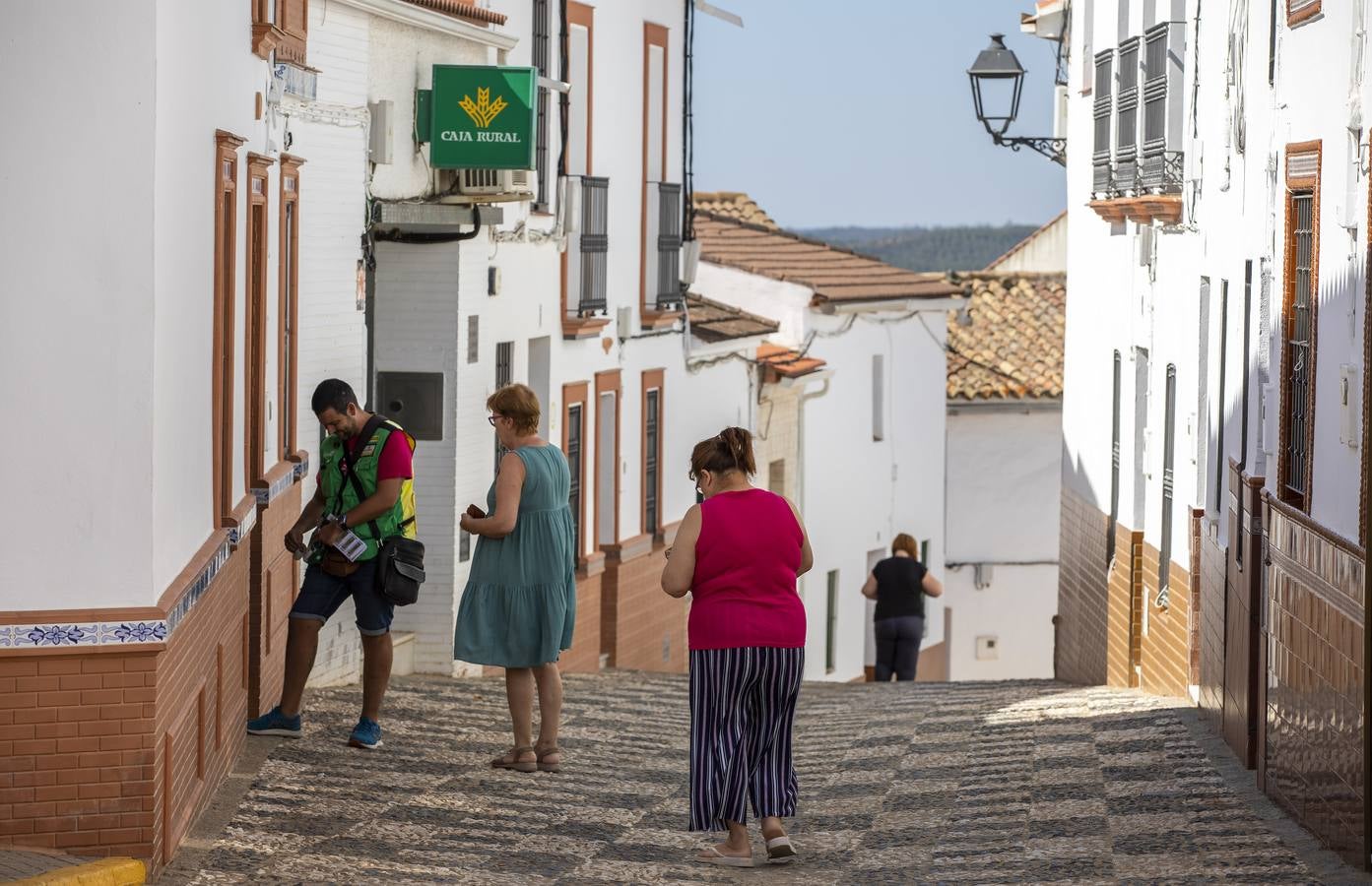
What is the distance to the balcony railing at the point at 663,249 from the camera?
23.2 metres

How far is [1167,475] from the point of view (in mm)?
16984

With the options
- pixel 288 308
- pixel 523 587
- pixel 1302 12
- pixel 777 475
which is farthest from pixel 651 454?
pixel 1302 12

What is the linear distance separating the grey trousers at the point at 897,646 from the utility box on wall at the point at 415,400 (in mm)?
6620

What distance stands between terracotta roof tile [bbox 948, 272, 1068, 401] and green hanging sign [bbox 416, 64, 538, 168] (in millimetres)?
20828

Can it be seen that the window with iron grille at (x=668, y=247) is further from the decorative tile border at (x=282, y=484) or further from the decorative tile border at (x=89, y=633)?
the decorative tile border at (x=89, y=633)

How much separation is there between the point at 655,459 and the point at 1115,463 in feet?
18.5

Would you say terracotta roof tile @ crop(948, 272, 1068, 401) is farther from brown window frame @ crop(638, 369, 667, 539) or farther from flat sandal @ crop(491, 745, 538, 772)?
flat sandal @ crop(491, 745, 538, 772)

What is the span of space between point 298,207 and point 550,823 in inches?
192

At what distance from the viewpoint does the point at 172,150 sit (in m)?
8.52

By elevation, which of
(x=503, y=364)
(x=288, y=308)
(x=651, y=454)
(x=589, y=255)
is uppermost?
(x=589, y=255)

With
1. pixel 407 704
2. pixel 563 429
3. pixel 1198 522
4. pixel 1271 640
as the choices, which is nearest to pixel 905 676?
pixel 563 429

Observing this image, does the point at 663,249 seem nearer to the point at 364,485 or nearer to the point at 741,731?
the point at 364,485

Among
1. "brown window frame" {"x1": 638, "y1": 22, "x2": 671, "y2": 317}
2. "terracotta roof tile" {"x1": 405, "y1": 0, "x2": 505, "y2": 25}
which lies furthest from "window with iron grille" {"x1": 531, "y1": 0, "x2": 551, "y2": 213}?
"brown window frame" {"x1": 638, "y1": 22, "x2": 671, "y2": 317}

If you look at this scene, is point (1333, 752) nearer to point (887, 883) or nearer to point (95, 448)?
point (887, 883)
